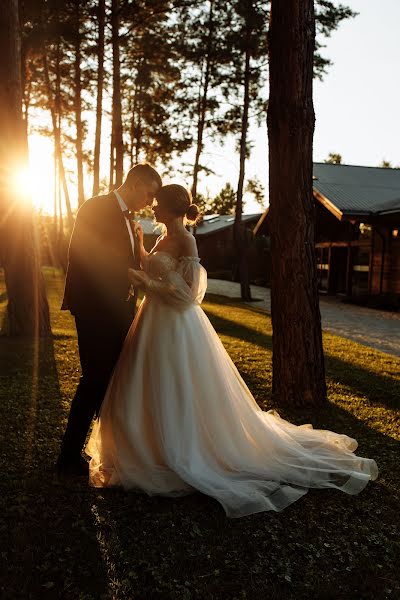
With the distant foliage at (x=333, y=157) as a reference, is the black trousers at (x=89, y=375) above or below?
below

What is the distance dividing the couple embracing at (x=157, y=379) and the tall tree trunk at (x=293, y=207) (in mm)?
1867

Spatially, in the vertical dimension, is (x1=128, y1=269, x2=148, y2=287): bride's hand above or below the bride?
above

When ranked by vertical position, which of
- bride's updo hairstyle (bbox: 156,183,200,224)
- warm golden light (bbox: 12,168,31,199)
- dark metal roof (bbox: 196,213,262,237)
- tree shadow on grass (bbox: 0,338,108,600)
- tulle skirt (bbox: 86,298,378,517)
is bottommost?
tree shadow on grass (bbox: 0,338,108,600)

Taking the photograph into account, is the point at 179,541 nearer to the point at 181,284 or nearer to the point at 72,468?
the point at 72,468

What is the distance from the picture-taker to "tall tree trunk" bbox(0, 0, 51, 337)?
360 inches

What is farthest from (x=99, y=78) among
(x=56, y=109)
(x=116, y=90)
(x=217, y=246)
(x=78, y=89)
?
(x=217, y=246)

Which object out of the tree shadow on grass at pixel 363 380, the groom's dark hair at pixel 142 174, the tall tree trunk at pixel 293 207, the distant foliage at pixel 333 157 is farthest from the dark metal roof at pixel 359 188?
the distant foliage at pixel 333 157

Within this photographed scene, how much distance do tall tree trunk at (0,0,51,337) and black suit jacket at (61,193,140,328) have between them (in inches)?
235

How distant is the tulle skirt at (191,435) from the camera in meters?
3.73

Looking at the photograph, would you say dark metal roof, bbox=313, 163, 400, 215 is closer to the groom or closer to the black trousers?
the groom

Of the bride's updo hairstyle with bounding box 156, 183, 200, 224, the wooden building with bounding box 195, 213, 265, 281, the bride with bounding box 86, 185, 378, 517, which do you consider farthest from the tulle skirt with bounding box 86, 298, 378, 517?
the wooden building with bounding box 195, 213, 265, 281

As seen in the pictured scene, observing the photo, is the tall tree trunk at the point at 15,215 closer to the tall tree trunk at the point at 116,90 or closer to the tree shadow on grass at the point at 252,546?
the tree shadow on grass at the point at 252,546

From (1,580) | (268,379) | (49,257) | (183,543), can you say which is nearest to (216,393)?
(183,543)

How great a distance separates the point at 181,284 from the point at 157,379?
0.71 metres
